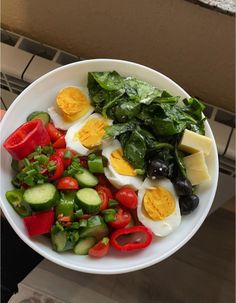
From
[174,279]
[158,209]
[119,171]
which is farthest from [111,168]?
[174,279]

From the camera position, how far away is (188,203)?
2.60ft

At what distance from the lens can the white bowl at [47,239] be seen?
2.50 feet

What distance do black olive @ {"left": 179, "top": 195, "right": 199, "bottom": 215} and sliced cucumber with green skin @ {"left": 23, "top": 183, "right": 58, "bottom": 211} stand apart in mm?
235

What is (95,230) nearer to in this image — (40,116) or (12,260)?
(40,116)

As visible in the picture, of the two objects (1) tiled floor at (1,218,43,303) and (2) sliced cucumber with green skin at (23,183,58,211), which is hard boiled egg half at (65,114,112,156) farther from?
(1) tiled floor at (1,218,43,303)

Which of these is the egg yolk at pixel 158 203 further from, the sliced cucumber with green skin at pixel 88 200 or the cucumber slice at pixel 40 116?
the cucumber slice at pixel 40 116

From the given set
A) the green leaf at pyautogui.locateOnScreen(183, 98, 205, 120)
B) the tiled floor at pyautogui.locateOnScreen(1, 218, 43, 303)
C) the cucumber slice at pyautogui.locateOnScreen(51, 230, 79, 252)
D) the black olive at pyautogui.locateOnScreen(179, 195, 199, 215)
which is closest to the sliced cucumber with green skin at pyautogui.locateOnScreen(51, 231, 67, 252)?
the cucumber slice at pyautogui.locateOnScreen(51, 230, 79, 252)

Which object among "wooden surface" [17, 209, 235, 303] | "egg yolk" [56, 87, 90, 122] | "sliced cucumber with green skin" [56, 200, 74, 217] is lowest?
"wooden surface" [17, 209, 235, 303]

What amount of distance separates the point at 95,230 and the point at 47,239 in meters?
0.09

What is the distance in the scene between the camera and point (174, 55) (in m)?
0.98

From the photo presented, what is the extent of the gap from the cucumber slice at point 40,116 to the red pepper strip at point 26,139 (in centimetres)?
4

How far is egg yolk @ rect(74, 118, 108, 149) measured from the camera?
0.82m

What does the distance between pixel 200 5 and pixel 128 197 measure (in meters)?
0.40

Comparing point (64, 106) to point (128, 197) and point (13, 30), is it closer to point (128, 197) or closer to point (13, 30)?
point (128, 197)
